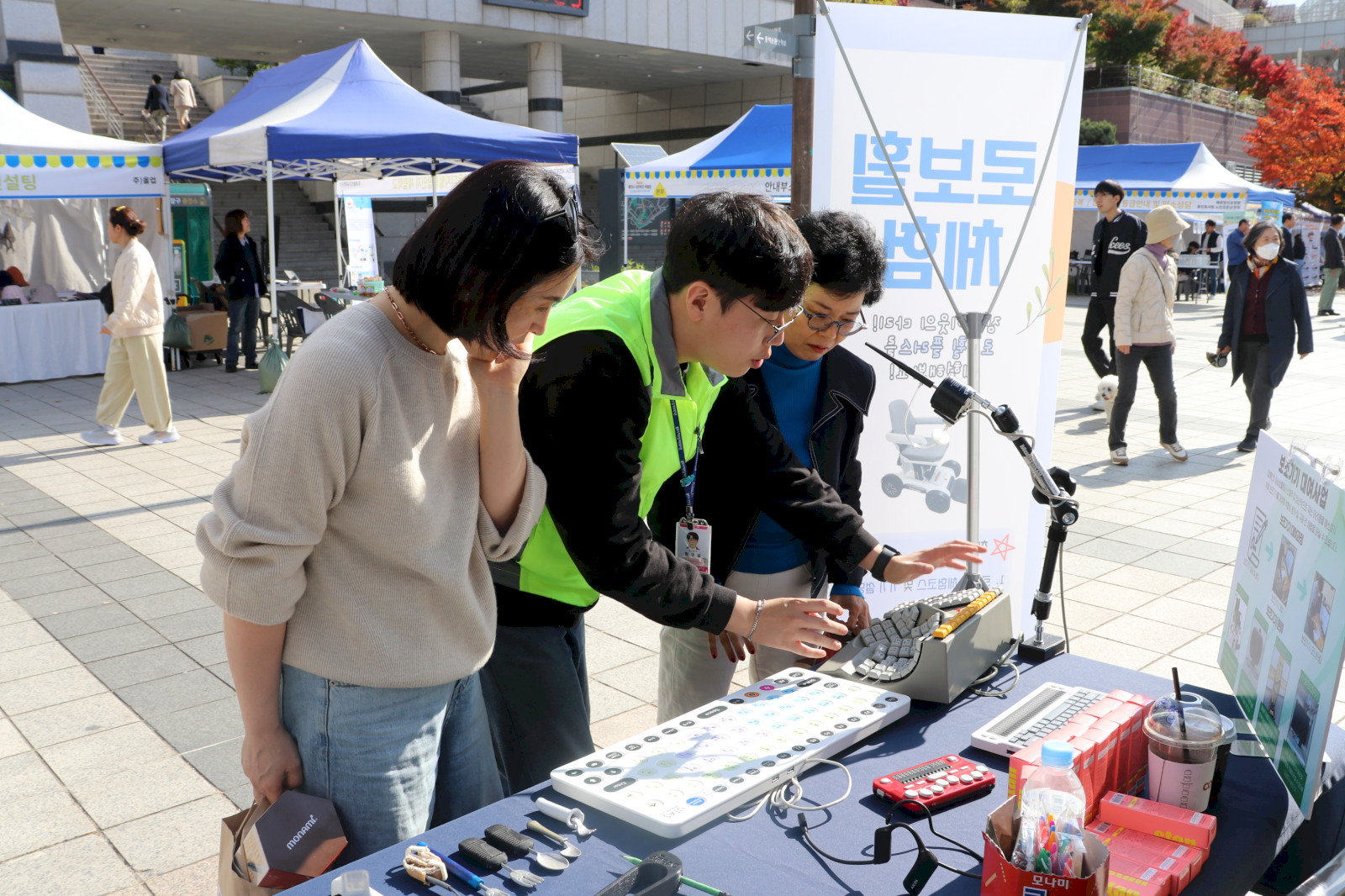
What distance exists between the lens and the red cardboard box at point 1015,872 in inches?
43.7

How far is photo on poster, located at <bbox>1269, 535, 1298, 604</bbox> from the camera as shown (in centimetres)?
151

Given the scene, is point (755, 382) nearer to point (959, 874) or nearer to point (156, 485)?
point (959, 874)

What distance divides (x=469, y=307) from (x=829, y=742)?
0.85 metres

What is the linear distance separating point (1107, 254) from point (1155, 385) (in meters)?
1.70

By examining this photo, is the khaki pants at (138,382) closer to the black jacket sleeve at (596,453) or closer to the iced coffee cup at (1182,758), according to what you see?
the black jacket sleeve at (596,453)

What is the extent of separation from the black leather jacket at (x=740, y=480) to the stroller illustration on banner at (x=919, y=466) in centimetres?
86

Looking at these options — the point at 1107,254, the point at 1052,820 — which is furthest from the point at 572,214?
the point at 1107,254

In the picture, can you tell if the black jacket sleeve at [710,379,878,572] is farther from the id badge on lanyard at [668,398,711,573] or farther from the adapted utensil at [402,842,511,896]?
the adapted utensil at [402,842,511,896]

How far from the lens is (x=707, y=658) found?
2270 mm

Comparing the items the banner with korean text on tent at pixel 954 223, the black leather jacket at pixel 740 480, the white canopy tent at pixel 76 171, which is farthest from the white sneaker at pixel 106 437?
the black leather jacket at pixel 740 480

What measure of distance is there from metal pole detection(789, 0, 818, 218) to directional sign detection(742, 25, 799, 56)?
0.23ft

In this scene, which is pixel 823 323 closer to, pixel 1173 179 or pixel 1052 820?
pixel 1052 820

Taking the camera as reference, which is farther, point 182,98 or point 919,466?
point 182,98

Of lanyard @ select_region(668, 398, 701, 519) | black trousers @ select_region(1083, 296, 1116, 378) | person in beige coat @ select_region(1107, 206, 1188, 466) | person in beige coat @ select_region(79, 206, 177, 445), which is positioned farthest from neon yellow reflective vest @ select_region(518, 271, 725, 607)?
black trousers @ select_region(1083, 296, 1116, 378)
